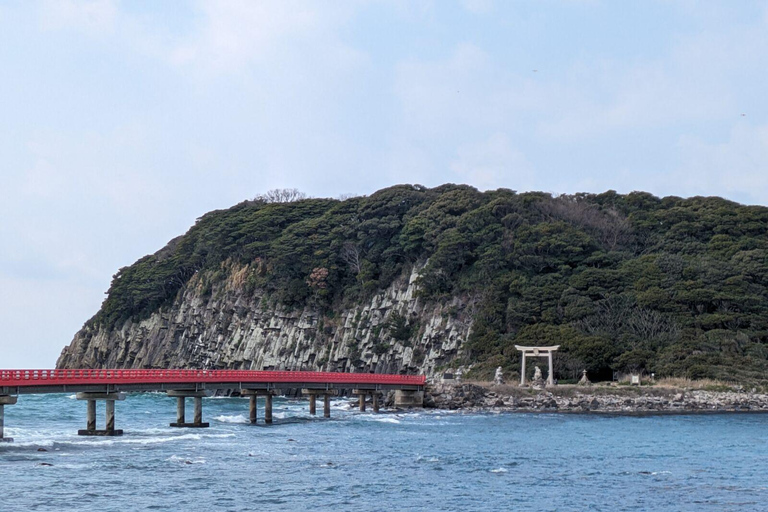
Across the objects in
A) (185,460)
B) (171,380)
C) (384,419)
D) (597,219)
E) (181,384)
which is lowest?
(384,419)

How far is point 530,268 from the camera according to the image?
10238 cm

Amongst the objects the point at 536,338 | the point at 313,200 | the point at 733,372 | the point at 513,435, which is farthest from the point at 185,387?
the point at 313,200

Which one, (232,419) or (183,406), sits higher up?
(183,406)

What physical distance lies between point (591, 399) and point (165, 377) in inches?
1492

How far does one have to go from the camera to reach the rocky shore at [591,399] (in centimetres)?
7306

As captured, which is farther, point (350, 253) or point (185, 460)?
point (350, 253)

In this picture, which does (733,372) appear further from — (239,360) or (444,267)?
(239,360)

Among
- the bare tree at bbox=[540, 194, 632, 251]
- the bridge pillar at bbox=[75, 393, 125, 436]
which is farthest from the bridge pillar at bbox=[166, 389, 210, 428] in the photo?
the bare tree at bbox=[540, 194, 632, 251]

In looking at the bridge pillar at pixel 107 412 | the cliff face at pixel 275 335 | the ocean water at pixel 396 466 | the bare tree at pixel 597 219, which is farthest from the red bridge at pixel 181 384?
the bare tree at pixel 597 219

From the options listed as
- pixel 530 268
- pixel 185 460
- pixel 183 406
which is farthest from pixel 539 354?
pixel 185 460

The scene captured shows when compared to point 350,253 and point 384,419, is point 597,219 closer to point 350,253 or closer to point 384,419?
point 350,253

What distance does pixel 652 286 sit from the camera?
309ft

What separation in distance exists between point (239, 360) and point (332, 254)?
18.6m

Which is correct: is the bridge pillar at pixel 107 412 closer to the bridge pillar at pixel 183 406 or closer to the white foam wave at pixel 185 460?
the bridge pillar at pixel 183 406
